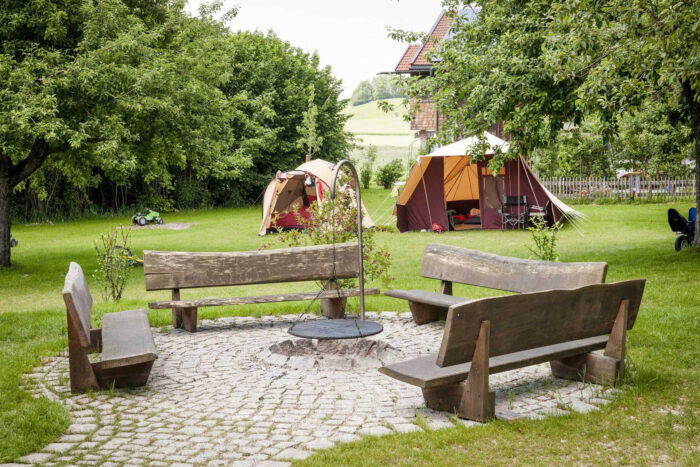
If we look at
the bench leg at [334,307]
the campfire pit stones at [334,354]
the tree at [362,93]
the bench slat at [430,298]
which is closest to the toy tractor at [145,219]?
the bench leg at [334,307]

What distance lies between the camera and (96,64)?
12.4 m

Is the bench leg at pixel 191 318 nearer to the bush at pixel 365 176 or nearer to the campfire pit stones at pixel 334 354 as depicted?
the campfire pit stones at pixel 334 354

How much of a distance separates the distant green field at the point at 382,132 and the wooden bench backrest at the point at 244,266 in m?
55.2

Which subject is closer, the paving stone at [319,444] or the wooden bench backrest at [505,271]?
the paving stone at [319,444]

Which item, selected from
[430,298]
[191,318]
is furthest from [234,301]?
[430,298]

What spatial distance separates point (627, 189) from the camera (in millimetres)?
28125

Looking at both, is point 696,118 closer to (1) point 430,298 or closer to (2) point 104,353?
(1) point 430,298

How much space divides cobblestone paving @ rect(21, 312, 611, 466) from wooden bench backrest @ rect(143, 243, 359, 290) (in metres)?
0.91

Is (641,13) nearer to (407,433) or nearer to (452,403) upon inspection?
(452,403)

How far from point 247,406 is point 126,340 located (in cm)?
128

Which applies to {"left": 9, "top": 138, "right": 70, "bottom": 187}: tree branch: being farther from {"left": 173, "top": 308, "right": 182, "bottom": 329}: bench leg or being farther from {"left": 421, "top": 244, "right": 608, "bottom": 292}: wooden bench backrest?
{"left": 421, "top": 244, "right": 608, "bottom": 292}: wooden bench backrest

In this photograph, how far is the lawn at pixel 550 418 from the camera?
378 cm

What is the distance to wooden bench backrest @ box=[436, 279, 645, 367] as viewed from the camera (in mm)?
4090

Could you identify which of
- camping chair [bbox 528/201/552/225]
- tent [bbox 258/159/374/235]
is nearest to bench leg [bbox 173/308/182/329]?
tent [bbox 258/159/374/235]
